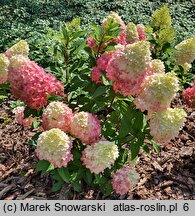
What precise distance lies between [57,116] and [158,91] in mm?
651

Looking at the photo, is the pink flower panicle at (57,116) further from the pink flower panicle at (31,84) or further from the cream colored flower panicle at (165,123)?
the cream colored flower panicle at (165,123)

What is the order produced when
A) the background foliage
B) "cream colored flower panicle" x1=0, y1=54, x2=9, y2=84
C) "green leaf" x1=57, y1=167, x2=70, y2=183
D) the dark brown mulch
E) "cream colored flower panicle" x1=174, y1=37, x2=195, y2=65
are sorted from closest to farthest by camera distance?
"cream colored flower panicle" x1=0, y1=54, x2=9, y2=84
"green leaf" x1=57, y1=167, x2=70, y2=183
"cream colored flower panicle" x1=174, y1=37, x2=195, y2=65
the dark brown mulch
the background foliage

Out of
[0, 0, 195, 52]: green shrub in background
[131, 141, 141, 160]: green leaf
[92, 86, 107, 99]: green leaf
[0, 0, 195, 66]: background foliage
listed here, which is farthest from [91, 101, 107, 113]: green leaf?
[0, 0, 195, 52]: green shrub in background

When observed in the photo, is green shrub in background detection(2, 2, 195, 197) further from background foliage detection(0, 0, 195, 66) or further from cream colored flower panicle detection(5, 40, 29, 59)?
background foliage detection(0, 0, 195, 66)

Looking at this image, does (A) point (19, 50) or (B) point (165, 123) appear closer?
(B) point (165, 123)

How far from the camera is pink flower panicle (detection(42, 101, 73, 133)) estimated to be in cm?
284

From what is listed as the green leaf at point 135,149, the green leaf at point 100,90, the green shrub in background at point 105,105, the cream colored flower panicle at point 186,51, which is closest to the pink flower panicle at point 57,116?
the green shrub in background at point 105,105

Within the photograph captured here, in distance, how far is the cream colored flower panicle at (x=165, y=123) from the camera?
2745 mm

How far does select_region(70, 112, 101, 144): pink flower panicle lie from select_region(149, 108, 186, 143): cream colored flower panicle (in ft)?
1.16

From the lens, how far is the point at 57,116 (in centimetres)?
284

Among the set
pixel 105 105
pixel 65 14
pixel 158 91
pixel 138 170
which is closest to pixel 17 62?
pixel 105 105

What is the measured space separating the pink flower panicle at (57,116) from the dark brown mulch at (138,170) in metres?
0.78

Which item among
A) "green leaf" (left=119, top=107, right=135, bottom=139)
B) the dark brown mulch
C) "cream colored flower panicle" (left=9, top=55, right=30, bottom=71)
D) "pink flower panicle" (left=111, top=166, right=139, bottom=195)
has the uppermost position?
"cream colored flower panicle" (left=9, top=55, right=30, bottom=71)

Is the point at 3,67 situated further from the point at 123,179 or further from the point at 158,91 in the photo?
the point at 123,179
